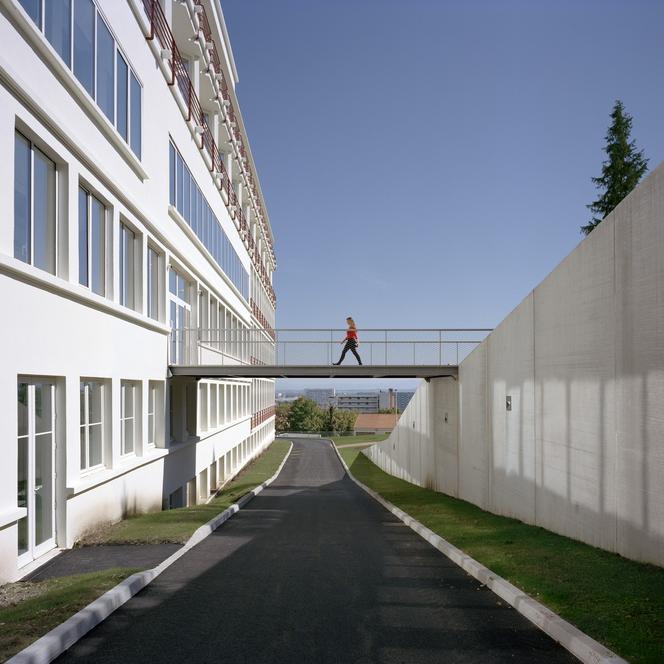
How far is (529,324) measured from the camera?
1473 centimetres

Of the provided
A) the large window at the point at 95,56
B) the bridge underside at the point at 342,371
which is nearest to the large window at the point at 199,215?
the large window at the point at 95,56

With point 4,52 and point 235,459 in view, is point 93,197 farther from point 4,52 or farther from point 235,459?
point 235,459

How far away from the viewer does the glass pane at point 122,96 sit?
1578cm

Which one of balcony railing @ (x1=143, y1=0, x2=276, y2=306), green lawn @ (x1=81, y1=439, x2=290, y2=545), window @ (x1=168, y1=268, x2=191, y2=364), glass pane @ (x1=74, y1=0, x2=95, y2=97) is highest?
balcony railing @ (x1=143, y1=0, x2=276, y2=306)

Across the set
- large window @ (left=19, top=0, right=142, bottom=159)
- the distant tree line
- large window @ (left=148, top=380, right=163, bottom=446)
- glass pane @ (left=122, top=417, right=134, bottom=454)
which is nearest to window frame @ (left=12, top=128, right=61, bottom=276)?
large window @ (left=19, top=0, right=142, bottom=159)

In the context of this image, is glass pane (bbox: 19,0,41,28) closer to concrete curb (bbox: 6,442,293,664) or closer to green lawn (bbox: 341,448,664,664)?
concrete curb (bbox: 6,442,293,664)

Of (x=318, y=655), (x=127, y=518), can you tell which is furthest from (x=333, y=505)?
(x=318, y=655)

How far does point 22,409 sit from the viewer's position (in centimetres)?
1070

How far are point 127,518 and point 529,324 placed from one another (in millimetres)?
9943

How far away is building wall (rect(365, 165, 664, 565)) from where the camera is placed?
9172 mm

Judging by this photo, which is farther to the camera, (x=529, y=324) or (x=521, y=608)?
(x=529, y=324)

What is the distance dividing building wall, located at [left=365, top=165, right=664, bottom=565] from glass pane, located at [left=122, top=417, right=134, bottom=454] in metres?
8.90

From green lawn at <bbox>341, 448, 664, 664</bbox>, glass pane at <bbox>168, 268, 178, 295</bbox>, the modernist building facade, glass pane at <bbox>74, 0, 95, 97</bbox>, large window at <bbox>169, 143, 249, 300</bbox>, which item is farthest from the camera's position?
large window at <bbox>169, 143, 249, 300</bbox>

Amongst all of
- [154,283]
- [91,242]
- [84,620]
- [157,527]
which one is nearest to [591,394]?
[84,620]
